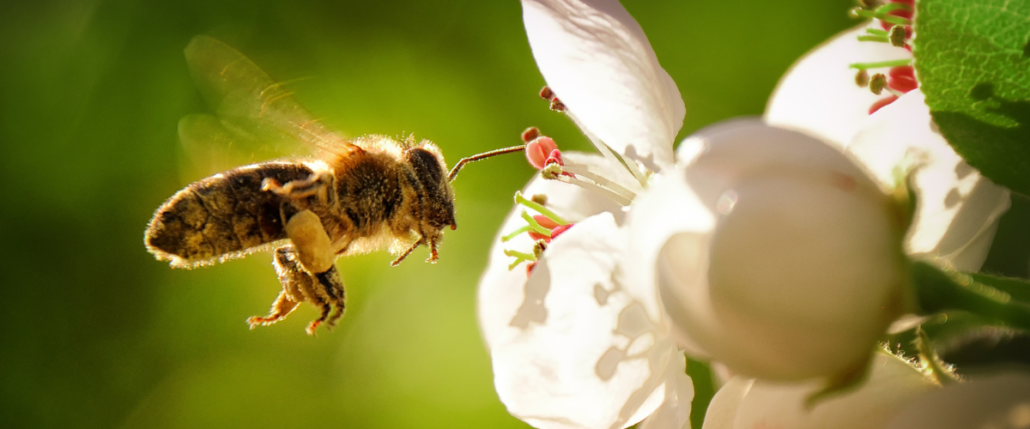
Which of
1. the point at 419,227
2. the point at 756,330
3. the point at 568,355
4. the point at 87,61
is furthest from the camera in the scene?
the point at 87,61

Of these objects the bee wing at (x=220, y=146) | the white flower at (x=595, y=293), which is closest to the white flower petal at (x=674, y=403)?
the white flower at (x=595, y=293)

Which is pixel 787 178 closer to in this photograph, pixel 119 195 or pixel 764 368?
pixel 764 368

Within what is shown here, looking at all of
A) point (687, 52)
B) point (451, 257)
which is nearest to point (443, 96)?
point (451, 257)

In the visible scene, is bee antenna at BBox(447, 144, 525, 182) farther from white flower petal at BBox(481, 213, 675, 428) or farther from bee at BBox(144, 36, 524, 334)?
white flower petal at BBox(481, 213, 675, 428)

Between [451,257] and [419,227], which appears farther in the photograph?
[451,257]

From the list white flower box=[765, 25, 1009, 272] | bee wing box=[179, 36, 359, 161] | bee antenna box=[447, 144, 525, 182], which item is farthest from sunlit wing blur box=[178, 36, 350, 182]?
white flower box=[765, 25, 1009, 272]

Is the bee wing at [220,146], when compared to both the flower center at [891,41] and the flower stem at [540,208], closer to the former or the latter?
the flower stem at [540,208]
